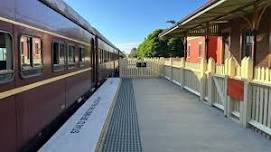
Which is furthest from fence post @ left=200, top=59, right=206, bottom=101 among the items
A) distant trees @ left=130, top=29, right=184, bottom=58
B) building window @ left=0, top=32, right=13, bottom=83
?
distant trees @ left=130, top=29, right=184, bottom=58

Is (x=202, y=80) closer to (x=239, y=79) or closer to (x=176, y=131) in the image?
(x=239, y=79)

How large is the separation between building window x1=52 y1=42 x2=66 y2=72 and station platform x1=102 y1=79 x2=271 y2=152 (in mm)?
1657

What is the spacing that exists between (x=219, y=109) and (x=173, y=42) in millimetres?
38288

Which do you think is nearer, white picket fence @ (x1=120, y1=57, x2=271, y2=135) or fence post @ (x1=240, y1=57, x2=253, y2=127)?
white picket fence @ (x1=120, y1=57, x2=271, y2=135)

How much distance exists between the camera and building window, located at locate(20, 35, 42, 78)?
4.74 metres

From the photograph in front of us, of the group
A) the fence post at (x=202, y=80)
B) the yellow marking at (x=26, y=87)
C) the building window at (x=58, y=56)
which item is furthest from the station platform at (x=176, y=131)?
the building window at (x=58, y=56)

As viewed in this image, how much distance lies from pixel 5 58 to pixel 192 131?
4178mm

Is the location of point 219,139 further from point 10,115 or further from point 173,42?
point 173,42

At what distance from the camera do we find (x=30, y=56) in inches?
201

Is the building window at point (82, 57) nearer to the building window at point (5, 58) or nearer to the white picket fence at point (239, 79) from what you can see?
the white picket fence at point (239, 79)

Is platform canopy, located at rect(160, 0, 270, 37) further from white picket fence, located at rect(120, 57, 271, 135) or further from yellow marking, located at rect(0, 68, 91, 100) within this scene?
yellow marking, located at rect(0, 68, 91, 100)

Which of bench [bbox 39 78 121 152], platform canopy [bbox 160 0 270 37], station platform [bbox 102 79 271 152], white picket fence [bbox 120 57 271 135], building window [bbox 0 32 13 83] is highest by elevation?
platform canopy [bbox 160 0 270 37]

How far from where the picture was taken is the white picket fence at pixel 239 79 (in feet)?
21.6

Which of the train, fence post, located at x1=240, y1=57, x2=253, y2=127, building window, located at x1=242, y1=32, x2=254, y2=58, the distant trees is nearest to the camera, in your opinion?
the train
